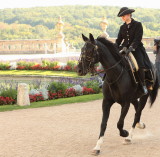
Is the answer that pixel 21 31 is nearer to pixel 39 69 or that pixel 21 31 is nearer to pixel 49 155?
pixel 39 69

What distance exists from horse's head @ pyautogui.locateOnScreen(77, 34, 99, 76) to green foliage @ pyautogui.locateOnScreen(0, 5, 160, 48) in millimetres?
49856

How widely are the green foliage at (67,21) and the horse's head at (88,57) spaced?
164 feet

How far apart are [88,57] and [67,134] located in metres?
2.36

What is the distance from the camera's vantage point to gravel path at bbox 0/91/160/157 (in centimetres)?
712

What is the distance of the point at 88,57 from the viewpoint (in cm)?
667

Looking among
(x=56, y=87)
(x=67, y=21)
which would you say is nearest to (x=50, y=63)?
(x=56, y=87)

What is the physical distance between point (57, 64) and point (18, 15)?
207 feet

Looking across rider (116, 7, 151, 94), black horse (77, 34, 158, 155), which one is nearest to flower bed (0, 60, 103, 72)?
rider (116, 7, 151, 94)

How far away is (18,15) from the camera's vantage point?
8662 cm

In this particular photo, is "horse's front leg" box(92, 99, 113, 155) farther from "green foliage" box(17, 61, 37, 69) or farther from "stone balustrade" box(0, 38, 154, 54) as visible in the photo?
"stone balustrade" box(0, 38, 154, 54)

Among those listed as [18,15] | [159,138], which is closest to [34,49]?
[159,138]

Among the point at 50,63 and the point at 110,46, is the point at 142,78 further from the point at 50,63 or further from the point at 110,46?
the point at 50,63

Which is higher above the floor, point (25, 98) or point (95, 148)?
point (95, 148)

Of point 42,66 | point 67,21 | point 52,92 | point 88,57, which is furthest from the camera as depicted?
point 67,21
